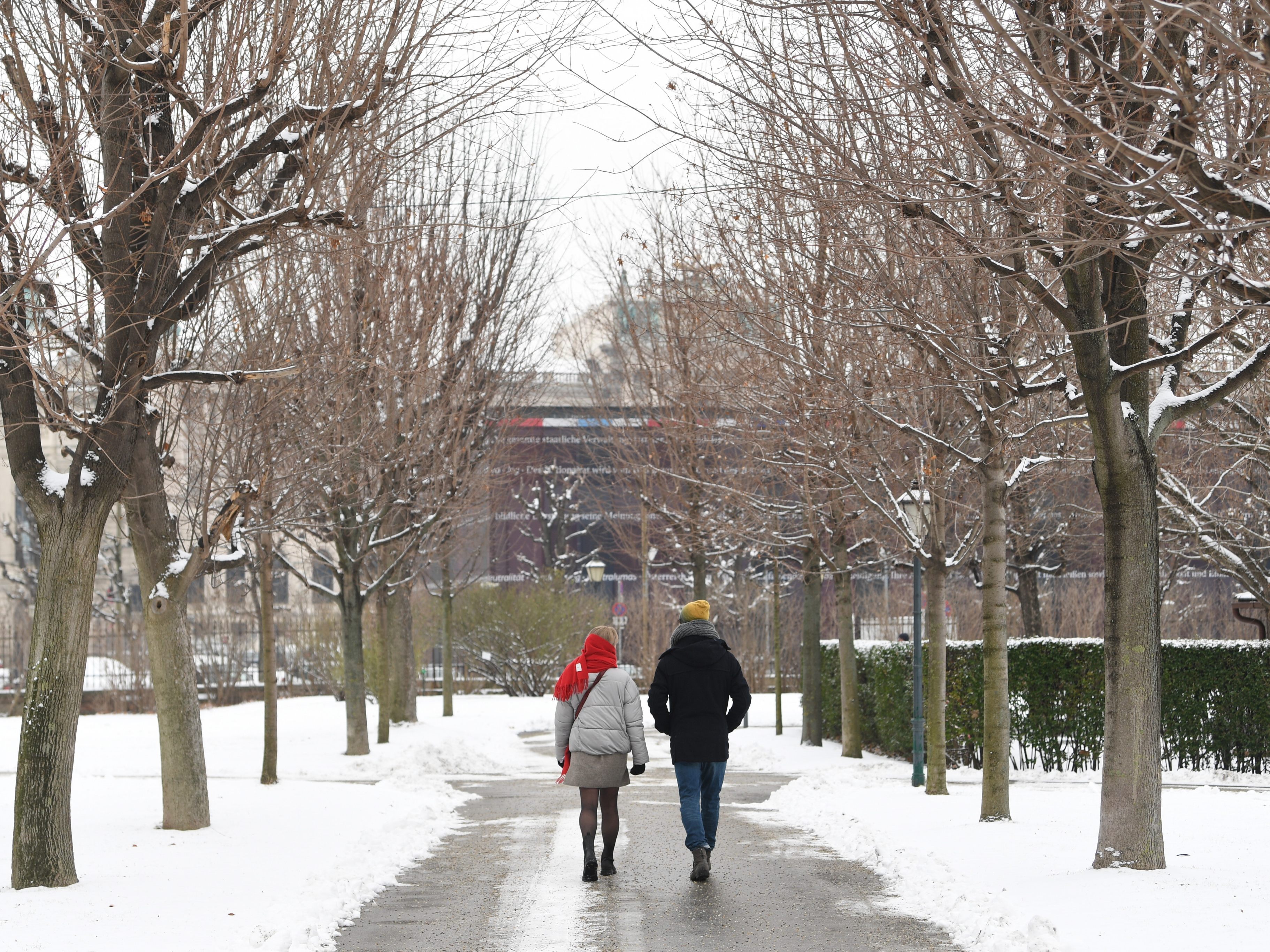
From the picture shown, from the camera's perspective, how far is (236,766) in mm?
16875

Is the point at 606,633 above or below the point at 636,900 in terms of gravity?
above

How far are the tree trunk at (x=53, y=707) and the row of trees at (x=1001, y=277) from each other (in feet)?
15.0

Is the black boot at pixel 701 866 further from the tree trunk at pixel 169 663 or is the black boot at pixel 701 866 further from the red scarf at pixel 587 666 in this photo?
the tree trunk at pixel 169 663

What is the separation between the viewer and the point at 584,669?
28.4 feet

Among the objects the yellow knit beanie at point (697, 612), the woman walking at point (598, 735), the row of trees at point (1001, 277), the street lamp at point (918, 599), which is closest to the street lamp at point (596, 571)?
the row of trees at point (1001, 277)

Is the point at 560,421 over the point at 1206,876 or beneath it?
over

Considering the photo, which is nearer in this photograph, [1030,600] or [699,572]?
[699,572]

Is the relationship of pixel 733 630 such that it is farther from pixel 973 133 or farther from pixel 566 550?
pixel 973 133

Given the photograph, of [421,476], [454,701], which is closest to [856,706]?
[421,476]

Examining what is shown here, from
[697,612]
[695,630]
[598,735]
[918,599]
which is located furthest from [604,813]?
[918,599]

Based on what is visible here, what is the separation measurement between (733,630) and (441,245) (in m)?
19.0

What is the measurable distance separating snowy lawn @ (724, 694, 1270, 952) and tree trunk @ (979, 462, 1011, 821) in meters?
0.27

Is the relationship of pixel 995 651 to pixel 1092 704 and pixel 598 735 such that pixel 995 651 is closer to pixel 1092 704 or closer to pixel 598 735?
pixel 598 735

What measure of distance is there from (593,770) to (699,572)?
14.8m
